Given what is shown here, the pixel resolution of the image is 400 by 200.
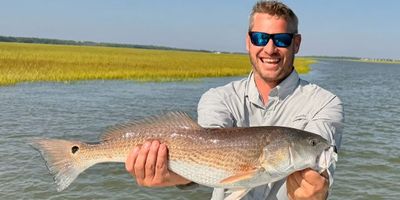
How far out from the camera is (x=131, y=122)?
3.30 meters

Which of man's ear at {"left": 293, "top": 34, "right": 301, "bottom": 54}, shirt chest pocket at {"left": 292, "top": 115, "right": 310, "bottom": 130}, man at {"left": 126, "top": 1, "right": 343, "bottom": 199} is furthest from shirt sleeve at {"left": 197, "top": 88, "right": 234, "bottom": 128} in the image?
man's ear at {"left": 293, "top": 34, "right": 301, "bottom": 54}

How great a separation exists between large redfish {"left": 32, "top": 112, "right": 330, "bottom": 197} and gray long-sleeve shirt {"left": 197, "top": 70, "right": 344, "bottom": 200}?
245 millimetres

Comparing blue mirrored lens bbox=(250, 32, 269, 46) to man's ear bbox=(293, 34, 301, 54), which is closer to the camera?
blue mirrored lens bbox=(250, 32, 269, 46)

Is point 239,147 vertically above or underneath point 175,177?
above

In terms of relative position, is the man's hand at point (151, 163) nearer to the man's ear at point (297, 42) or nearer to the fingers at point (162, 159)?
the fingers at point (162, 159)

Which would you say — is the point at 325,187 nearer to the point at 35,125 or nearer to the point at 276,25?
the point at 276,25

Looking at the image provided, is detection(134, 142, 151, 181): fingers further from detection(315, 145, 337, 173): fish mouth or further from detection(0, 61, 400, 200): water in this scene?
detection(315, 145, 337, 173): fish mouth

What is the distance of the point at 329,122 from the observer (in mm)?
3207

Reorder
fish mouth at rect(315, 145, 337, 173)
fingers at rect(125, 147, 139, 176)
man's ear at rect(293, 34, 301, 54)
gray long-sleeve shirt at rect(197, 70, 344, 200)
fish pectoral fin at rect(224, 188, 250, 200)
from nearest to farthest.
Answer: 1. fish mouth at rect(315, 145, 337, 173)
2. fish pectoral fin at rect(224, 188, 250, 200)
3. fingers at rect(125, 147, 139, 176)
4. gray long-sleeve shirt at rect(197, 70, 344, 200)
5. man's ear at rect(293, 34, 301, 54)

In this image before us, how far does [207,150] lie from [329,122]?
2.86 feet

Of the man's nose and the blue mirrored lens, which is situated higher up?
the blue mirrored lens

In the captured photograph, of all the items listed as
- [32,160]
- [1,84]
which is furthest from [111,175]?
[1,84]

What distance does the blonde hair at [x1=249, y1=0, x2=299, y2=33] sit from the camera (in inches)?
132

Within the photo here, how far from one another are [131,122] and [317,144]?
130 centimetres
